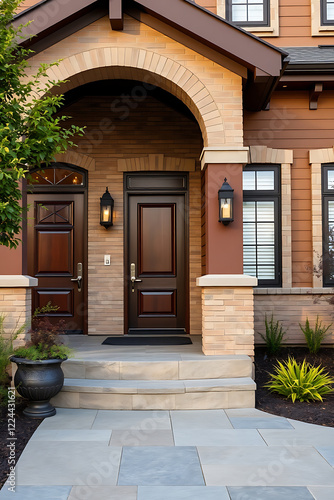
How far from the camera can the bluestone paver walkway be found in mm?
3604

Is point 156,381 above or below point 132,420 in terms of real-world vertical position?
above

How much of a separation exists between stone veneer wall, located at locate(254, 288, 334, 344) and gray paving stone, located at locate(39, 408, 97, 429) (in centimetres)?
335

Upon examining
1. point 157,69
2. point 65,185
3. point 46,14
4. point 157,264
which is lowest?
point 157,264

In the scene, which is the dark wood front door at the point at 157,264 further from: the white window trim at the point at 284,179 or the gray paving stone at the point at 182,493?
the gray paving stone at the point at 182,493

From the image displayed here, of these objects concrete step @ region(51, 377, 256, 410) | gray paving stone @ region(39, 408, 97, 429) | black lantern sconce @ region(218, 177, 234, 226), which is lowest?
gray paving stone @ region(39, 408, 97, 429)

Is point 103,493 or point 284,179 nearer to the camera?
point 103,493

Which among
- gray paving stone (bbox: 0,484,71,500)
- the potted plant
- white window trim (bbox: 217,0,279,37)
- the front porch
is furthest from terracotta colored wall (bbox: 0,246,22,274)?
white window trim (bbox: 217,0,279,37)

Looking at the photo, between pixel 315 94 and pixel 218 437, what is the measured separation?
5.64 meters

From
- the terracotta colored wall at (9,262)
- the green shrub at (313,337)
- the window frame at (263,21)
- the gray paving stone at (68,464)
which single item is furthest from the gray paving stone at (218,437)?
the window frame at (263,21)

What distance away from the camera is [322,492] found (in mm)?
3572

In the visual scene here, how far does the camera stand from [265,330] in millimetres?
7855

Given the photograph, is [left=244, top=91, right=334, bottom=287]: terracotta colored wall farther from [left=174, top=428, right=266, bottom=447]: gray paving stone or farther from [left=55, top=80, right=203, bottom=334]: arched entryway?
[left=174, top=428, right=266, bottom=447]: gray paving stone

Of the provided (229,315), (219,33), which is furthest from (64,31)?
(229,315)

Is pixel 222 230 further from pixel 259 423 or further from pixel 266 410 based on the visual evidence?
pixel 259 423
